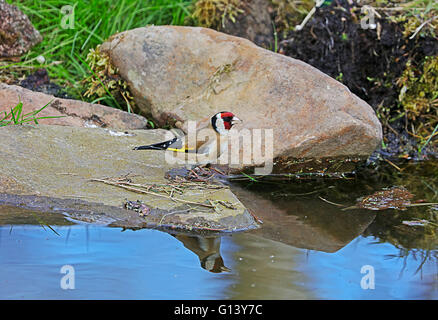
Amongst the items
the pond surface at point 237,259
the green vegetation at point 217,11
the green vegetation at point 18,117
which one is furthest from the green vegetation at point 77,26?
the pond surface at point 237,259

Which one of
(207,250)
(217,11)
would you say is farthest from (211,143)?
(217,11)

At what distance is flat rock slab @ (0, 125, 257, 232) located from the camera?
3457 millimetres

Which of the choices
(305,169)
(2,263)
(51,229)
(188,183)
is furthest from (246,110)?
(2,263)

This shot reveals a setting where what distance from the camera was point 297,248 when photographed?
336cm

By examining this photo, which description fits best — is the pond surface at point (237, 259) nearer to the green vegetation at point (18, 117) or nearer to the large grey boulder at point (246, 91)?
the large grey boulder at point (246, 91)

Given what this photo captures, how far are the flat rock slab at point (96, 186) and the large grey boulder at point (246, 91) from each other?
0.89 m

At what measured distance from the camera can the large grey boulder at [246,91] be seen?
4.61 m

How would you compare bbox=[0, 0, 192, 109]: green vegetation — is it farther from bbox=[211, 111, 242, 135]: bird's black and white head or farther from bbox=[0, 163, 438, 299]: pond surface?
bbox=[0, 163, 438, 299]: pond surface

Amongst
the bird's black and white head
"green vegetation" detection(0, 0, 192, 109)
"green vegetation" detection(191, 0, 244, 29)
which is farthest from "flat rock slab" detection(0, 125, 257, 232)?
"green vegetation" detection(191, 0, 244, 29)

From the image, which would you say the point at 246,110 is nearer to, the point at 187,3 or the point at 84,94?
the point at 84,94

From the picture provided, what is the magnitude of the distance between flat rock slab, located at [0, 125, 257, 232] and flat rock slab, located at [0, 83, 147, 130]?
0.52 m

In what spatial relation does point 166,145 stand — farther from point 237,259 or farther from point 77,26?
point 77,26
